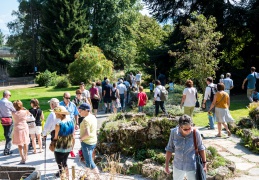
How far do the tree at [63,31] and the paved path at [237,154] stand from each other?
31560 millimetres

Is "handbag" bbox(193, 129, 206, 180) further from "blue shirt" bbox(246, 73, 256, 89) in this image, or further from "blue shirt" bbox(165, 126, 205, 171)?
"blue shirt" bbox(246, 73, 256, 89)

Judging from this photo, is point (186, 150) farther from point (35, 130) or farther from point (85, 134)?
point (35, 130)

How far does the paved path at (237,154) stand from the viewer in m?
6.48

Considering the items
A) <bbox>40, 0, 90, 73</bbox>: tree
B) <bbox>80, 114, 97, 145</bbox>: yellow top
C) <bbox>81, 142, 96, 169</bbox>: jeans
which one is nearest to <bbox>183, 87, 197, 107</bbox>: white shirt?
<bbox>80, 114, 97, 145</bbox>: yellow top

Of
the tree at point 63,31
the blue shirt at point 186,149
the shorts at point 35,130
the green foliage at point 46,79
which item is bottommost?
the shorts at point 35,130

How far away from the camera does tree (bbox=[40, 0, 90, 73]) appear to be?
38.4 m

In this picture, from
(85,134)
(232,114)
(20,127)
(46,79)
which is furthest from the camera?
(46,79)

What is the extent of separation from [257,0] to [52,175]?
18606 mm

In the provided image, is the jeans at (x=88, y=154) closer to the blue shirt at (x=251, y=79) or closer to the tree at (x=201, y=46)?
the blue shirt at (x=251, y=79)

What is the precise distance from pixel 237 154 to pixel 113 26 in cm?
3717

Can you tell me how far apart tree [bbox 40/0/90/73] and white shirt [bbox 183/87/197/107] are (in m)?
30.8

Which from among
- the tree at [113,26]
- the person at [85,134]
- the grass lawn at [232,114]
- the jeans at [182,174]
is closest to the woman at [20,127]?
the person at [85,134]

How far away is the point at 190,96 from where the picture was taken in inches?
374

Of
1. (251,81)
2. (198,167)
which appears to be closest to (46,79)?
(251,81)
